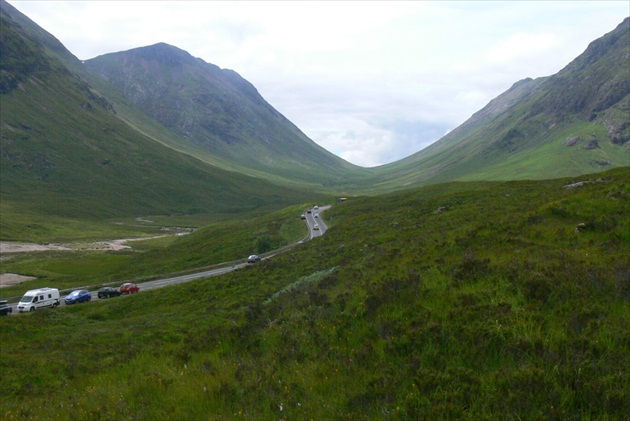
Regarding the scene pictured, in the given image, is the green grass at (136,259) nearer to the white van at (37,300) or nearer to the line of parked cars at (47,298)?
the line of parked cars at (47,298)

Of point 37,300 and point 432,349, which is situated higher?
point 432,349

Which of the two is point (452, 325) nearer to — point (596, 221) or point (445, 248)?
point (445, 248)

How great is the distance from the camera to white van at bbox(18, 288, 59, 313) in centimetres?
3972

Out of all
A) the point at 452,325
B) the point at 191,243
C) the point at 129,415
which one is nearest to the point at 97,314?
the point at 129,415

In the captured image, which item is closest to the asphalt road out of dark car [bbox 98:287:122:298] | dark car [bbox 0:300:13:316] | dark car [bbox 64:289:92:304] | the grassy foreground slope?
dark car [bbox 98:287:122:298]

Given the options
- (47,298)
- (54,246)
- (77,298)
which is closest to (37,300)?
(47,298)

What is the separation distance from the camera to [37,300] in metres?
40.6

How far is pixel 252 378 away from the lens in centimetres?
834

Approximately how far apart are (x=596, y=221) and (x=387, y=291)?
30.9ft

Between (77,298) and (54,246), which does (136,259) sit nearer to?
(77,298)

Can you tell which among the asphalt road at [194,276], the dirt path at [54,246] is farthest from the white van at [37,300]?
the dirt path at [54,246]

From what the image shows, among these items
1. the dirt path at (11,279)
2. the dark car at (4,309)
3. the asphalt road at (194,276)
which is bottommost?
the dirt path at (11,279)

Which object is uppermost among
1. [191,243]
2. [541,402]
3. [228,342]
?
[541,402]

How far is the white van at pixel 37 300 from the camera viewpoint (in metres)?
39.7
